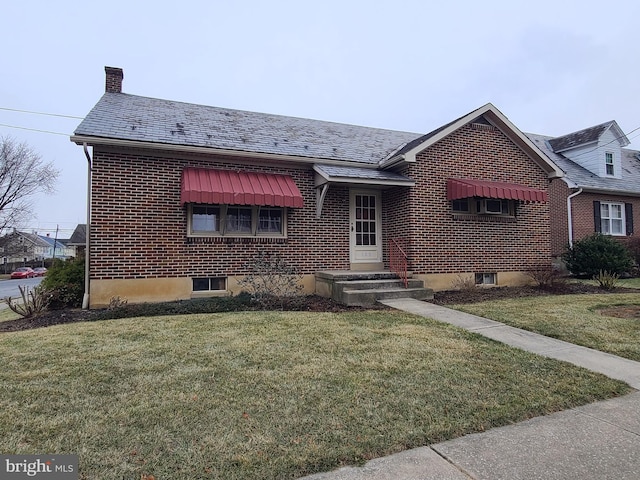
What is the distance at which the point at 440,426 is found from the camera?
2.94m

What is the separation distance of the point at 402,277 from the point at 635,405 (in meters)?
6.59

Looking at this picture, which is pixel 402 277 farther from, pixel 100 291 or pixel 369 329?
pixel 100 291

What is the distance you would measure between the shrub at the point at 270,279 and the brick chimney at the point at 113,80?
7.96 meters

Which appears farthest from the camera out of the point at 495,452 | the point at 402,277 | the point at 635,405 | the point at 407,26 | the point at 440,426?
the point at 407,26

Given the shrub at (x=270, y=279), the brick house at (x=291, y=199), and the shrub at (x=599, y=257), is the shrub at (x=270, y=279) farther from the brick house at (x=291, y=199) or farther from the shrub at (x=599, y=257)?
the shrub at (x=599, y=257)

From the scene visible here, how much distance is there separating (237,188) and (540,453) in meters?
7.83

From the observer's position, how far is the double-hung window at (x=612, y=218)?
1673cm

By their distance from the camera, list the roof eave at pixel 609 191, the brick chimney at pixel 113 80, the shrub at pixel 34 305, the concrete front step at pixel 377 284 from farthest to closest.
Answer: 1. the roof eave at pixel 609 191
2. the brick chimney at pixel 113 80
3. the concrete front step at pixel 377 284
4. the shrub at pixel 34 305

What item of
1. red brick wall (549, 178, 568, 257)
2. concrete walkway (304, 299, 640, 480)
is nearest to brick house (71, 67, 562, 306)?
red brick wall (549, 178, 568, 257)

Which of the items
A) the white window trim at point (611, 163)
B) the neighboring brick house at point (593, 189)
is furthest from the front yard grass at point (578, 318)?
the white window trim at point (611, 163)

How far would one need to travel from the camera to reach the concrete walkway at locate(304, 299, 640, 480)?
2.35m

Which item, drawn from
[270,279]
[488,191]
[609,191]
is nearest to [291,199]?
[270,279]

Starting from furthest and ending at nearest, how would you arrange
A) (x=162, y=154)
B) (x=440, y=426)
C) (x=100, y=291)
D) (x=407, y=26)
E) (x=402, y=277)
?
(x=407, y=26) → (x=402, y=277) → (x=162, y=154) → (x=100, y=291) → (x=440, y=426)

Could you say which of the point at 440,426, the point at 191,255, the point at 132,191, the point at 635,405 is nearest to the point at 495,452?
the point at 440,426
